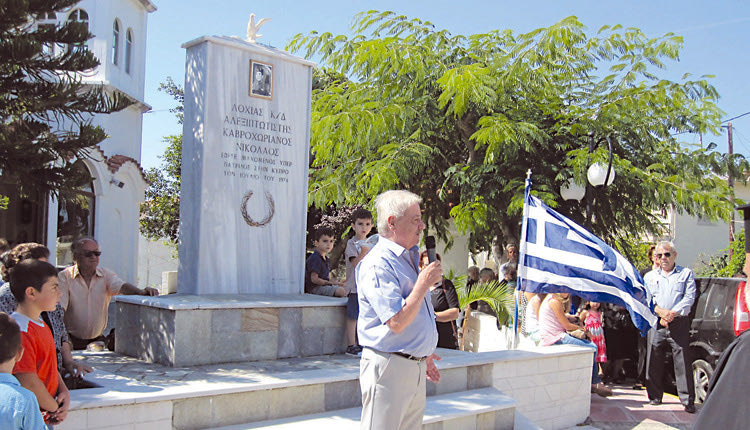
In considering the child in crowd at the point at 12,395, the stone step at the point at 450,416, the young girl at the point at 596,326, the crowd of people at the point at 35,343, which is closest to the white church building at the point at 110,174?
the crowd of people at the point at 35,343

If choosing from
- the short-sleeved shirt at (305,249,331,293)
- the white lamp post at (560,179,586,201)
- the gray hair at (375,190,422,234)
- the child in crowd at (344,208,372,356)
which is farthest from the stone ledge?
the white lamp post at (560,179,586,201)

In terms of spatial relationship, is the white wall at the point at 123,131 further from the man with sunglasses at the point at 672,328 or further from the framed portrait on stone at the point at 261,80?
the man with sunglasses at the point at 672,328

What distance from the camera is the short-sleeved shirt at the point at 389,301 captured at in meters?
3.59

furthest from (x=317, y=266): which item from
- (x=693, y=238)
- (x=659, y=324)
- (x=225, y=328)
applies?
(x=693, y=238)

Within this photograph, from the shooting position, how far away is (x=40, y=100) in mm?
6863

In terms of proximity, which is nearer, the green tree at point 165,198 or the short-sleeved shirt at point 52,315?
the short-sleeved shirt at point 52,315

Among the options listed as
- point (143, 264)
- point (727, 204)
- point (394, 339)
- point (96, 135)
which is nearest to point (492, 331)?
point (727, 204)

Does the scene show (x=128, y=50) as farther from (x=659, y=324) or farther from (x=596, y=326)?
(x=659, y=324)

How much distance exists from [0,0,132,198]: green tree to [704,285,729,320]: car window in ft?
24.9

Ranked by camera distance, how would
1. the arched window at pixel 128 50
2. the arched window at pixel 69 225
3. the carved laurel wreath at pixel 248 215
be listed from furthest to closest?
the arched window at pixel 128 50
the arched window at pixel 69 225
the carved laurel wreath at pixel 248 215

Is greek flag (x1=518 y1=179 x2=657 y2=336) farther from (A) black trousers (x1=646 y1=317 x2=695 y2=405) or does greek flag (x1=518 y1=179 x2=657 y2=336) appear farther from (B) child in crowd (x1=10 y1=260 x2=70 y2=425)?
(B) child in crowd (x1=10 y1=260 x2=70 y2=425)

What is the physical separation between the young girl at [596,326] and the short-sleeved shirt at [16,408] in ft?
26.2

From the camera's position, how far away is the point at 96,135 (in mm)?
6914

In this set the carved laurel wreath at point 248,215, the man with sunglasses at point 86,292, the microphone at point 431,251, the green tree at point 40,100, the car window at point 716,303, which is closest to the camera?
the microphone at point 431,251
